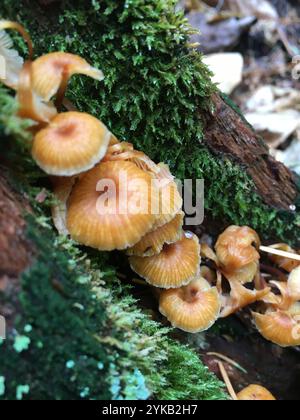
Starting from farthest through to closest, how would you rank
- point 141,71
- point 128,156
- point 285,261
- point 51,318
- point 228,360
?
point 285,261, point 228,360, point 141,71, point 128,156, point 51,318

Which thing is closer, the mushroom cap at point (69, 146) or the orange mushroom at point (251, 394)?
the mushroom cap at point (69, 146)

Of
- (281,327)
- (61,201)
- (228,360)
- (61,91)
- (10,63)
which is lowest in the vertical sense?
(228,360)

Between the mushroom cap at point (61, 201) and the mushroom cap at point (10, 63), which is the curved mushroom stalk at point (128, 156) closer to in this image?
the mushroom cap at point (61, 201)

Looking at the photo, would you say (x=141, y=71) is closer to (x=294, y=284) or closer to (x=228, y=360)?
(x=294, y=284)

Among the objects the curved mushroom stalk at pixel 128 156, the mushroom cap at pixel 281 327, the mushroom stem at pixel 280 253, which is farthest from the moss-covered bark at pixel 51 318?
the mushroom stem at pixel 280 253

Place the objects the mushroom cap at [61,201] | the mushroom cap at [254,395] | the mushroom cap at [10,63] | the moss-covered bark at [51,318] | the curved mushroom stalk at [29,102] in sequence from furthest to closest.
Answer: the mushroom cap at [254,395]
the mushroom cap at [61,201]
the mushroom cap at [10,63]
the curved mushroom stalk at [29,102]
the moss-covered bark at [51,318]

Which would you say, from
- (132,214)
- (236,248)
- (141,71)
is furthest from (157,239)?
(141,71)
